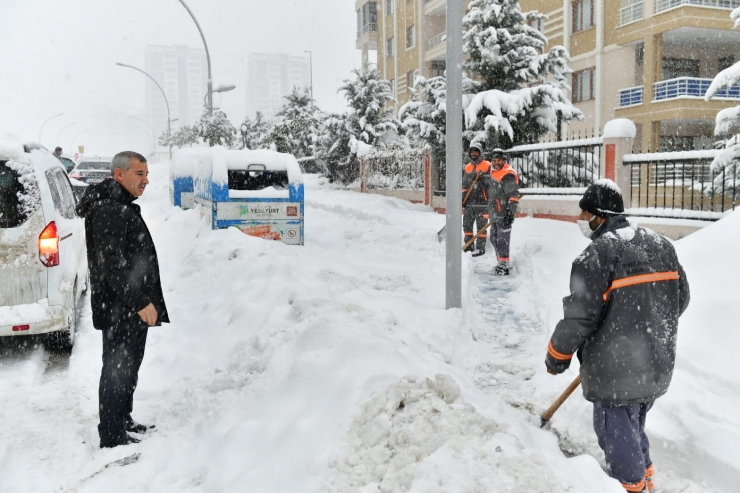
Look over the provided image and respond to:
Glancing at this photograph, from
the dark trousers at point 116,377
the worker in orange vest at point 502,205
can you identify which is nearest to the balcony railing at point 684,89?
the worker in orange vest at point 502,205

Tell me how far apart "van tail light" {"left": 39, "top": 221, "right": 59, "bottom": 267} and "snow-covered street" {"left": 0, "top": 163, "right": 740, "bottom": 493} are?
0.89 metres

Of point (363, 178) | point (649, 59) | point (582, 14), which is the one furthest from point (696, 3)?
point (363, 178)

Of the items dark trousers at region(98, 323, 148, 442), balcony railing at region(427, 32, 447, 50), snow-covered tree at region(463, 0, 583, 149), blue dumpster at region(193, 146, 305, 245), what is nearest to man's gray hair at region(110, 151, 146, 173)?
dark trousers at region(98, 323, 148, 442)

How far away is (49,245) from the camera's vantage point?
486 centimetres

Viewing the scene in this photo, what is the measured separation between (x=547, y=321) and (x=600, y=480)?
3653 millimetres

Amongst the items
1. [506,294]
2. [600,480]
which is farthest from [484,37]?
[600,480]

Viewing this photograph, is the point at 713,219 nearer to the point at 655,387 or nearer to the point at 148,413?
the point at 655,387

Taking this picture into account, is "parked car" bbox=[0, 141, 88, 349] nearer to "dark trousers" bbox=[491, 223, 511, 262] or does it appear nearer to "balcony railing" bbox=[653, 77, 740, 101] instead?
"dark trousers" bbox=[491, 223, 511, 262]

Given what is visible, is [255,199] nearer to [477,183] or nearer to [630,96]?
[477,183]

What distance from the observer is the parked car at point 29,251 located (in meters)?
4.72

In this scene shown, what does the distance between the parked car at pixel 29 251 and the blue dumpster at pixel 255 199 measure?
3670 millimetres

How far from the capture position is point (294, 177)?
30.2 ft

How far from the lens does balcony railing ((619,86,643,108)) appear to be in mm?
20500

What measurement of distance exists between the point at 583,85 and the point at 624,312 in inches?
874
